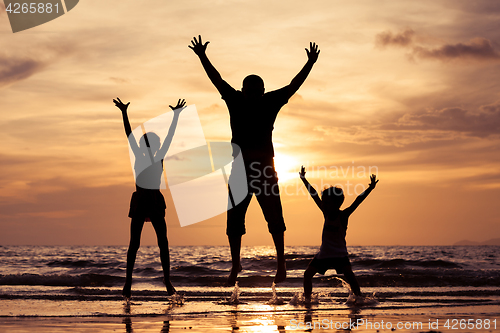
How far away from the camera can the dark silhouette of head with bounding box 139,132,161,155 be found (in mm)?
6297

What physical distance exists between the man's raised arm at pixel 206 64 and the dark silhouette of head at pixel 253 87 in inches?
10.8

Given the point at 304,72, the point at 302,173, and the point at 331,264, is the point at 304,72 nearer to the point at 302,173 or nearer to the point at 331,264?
the point at 302,173


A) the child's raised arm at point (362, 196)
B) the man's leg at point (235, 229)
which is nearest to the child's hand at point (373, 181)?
the child's raised arm at point (362, 196)

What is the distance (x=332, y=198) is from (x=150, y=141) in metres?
2.68

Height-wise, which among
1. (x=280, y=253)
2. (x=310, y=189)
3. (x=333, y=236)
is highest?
(x=310, y=189)

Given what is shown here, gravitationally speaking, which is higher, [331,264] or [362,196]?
[362,196]

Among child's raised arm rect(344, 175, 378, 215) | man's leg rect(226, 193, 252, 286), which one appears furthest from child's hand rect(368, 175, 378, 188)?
man's leg rect(226, 193, 252, 286)

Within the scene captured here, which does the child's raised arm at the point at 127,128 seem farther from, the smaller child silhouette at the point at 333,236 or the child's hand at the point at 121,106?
the smaller child silhouette at the point at 333,236

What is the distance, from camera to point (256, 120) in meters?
4.85

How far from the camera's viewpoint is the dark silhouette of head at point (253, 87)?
493 cm

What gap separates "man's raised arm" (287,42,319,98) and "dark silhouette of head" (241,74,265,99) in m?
0.31

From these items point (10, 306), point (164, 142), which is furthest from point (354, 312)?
point (10, 306)

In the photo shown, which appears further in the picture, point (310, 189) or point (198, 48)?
point (310, 189)

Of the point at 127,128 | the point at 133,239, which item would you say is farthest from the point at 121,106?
the point at 133,239
